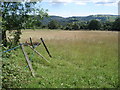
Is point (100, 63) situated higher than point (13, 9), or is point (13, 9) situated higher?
point (13, 9)

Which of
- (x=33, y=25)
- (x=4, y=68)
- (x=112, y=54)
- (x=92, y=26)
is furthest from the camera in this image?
(x=92, y=26)

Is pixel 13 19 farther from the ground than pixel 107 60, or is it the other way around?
pixel 13 19

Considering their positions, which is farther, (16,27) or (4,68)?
(16,27)

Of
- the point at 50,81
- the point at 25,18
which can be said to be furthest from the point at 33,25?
the point at 50,81

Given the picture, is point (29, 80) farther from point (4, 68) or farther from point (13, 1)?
point (13, 1)

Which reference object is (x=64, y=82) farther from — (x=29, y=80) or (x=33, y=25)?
(x=33, y=25)

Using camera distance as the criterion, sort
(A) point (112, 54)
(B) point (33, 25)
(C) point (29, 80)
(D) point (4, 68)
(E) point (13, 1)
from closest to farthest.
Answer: (D) point (4, 68)
(C) point (29, 80)
(E) point (13, 1)
(B) point (33, 25)
(A) point (112, 54)

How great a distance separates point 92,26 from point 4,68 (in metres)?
63.4

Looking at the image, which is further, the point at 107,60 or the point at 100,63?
the point at 107,60

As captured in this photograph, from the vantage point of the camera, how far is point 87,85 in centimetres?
A: 714

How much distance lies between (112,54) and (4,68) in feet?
34.2

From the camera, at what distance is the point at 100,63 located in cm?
1147

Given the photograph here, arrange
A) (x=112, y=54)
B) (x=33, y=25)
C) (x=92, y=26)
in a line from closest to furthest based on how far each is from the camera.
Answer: (x=33, y=25) < (x=112, y=54) < (x=92, y=26)

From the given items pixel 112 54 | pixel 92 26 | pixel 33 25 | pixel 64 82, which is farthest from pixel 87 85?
pixel 92 26
